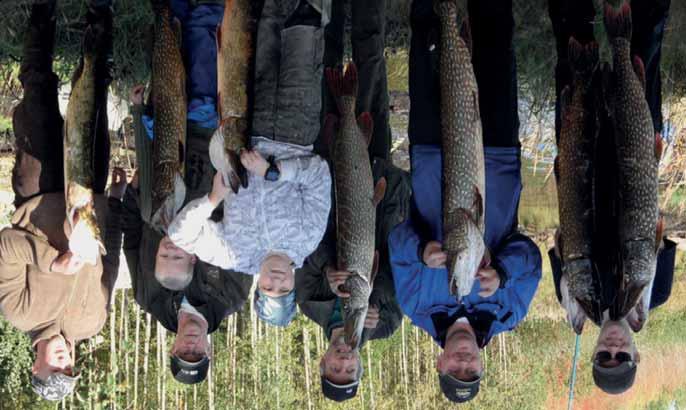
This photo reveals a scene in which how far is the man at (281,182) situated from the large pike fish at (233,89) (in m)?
0.12

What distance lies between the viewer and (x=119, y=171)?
3256 mm

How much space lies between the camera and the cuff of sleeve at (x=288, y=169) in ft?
8.34

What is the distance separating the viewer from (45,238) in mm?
2766

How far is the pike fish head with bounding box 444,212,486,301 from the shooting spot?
2461 mm

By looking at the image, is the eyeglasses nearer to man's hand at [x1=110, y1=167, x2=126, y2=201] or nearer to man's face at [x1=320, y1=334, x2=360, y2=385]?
man's face at [x1=320, y1=334, x2=360, y2=385]

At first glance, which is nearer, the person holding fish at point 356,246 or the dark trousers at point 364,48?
the person holding fish at point 356,246

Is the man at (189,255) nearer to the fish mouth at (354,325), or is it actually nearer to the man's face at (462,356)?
the fish mouth at (354,325)

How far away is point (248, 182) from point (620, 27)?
1.58 metres

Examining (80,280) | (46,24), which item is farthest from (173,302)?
(46,24)

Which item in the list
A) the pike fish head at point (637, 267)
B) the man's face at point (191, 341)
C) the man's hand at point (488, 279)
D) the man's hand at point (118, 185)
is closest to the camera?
the pike fish head at point (637, 267)

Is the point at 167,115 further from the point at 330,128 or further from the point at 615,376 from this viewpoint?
the point at 615,376

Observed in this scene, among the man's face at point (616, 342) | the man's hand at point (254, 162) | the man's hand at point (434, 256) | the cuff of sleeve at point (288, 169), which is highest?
the man's hand at point (254, 162)

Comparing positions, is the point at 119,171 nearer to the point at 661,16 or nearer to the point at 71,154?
the point at 71,154

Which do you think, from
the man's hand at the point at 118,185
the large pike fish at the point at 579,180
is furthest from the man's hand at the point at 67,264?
the large pike fish at the point at 579,180
